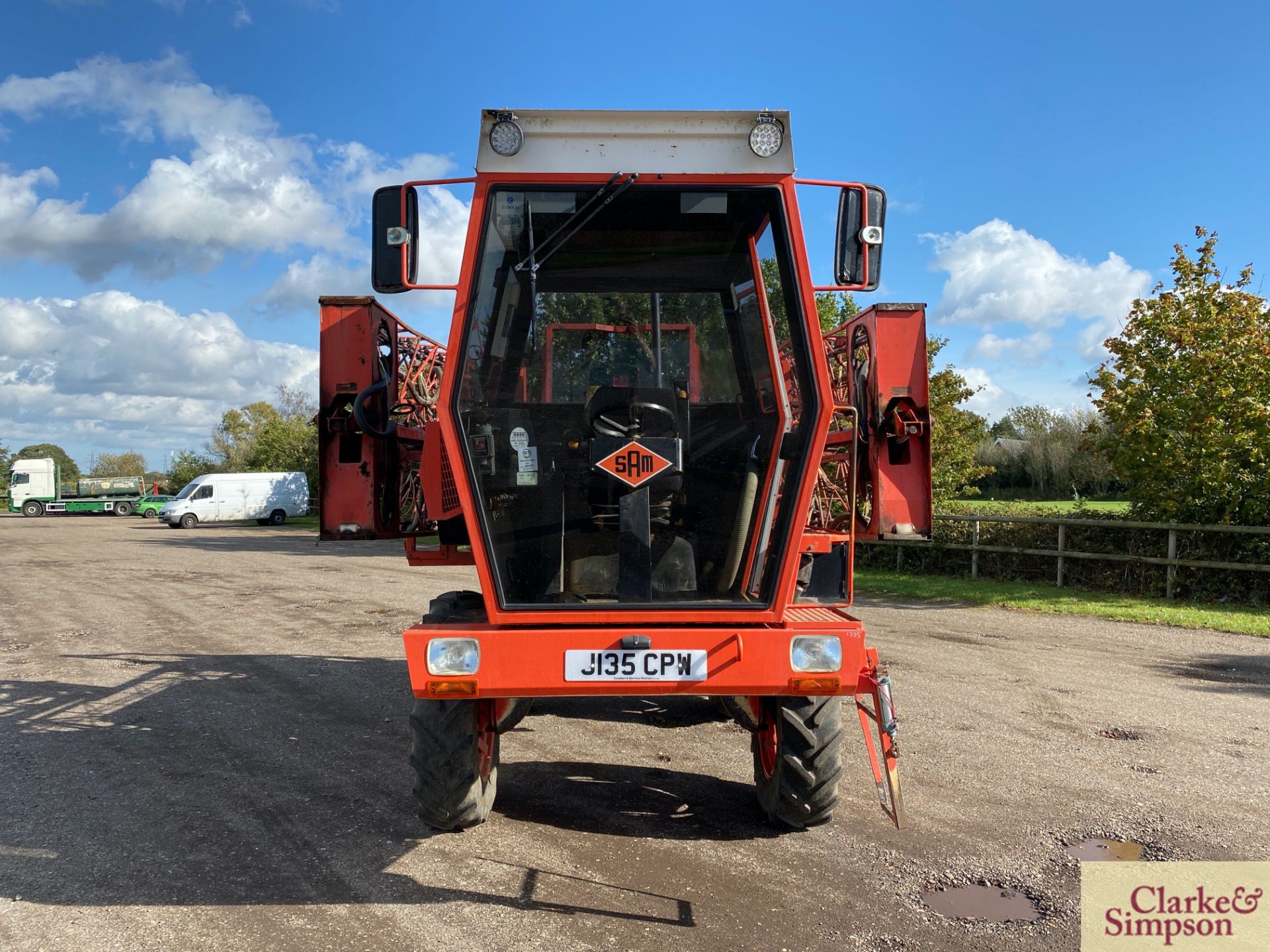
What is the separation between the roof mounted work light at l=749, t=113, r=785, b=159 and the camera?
3.63 m

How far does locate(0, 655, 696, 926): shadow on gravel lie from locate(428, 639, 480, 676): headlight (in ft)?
2.88

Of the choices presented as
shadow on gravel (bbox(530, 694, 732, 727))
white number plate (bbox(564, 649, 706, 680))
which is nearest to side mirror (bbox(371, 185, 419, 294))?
white number plate (bbox(564, 649, 706, 680))

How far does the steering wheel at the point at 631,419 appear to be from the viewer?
3.83 m

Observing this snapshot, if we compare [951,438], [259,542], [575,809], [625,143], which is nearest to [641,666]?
[575,809]

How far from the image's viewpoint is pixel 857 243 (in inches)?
144

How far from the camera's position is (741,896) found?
3.42 m

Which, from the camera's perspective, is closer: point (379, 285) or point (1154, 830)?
point (379, 285)

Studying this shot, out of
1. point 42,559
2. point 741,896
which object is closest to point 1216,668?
point 741,896

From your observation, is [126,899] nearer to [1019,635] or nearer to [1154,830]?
[1154,830]

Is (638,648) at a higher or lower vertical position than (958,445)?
lower

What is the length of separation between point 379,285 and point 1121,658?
767cm

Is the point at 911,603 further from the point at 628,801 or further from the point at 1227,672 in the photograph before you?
the point at 628,801

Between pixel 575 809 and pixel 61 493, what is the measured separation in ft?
196

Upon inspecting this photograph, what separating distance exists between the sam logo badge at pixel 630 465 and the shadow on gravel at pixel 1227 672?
5791 mm
